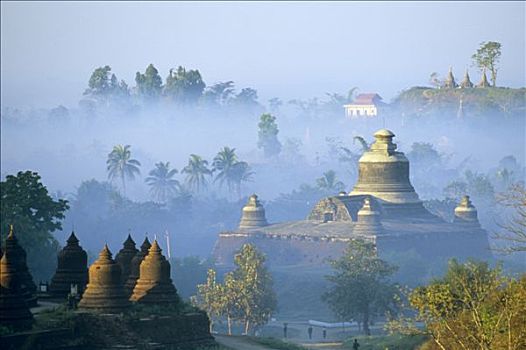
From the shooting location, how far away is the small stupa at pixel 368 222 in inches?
4427

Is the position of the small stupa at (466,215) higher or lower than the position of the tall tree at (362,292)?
higher

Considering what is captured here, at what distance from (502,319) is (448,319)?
4.04 meters

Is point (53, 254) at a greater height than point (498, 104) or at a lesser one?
lesser

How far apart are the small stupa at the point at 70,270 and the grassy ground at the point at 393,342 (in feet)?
36.1

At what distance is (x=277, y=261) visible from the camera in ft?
385

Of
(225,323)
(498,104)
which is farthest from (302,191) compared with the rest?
(225,323)

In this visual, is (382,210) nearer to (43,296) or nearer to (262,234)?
(262,234)

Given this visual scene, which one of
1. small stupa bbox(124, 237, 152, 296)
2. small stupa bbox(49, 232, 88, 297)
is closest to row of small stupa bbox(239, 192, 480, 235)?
small stupa bbox(124, 237, 152, 296)

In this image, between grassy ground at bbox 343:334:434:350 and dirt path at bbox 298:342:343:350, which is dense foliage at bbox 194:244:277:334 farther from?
grassy ground at bbox 343:334:434:350

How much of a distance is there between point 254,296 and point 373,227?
25676 millimetres

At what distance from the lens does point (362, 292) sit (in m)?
88.4

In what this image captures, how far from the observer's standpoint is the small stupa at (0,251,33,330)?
56969 mm

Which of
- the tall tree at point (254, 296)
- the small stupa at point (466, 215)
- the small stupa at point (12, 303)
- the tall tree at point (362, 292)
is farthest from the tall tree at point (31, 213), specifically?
the small stupa at point (466, 215)

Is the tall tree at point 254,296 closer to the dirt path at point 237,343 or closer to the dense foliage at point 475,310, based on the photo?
the dirt path at point 237,343
